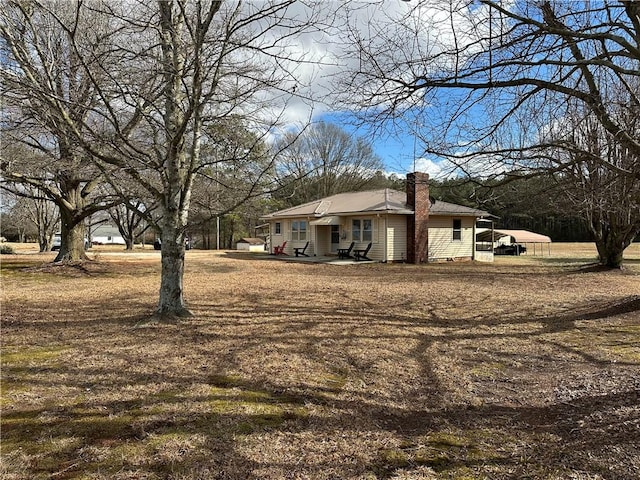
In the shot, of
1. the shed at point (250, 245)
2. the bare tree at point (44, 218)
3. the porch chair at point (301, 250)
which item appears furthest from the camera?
the shed at point (250, 245)

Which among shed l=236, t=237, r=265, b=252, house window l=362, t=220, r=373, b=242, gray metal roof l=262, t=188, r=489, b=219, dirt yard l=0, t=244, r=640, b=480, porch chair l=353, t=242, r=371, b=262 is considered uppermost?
gray metal roof l=262, t=188, r=489, b=219

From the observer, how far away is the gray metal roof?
21031mm

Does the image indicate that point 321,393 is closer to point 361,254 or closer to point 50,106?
point 50,106

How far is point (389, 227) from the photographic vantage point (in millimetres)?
20906

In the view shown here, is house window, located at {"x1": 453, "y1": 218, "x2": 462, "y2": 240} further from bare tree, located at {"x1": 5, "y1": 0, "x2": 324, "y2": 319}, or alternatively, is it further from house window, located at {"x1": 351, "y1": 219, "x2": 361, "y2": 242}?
bare tree, located at {"x1": 5, "y1": 0, "x2": 324, "y2": 319}

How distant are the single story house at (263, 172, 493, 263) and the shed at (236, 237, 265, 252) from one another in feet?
52.6

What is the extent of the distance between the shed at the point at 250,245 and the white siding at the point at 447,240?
2227cm

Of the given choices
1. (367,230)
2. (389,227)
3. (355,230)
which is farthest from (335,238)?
(389,227)

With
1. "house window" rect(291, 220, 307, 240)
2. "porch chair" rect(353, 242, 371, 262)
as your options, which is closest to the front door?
"house window" rect(291, 220, 307, 240)

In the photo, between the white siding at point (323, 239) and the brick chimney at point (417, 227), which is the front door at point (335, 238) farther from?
the brick chimney at point (417, 227)

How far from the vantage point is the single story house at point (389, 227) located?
2103 centimetres

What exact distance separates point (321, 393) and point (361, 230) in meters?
18.8

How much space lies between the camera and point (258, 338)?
5531 mm

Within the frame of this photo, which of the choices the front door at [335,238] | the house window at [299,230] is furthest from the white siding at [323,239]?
the house window at [299,230]
